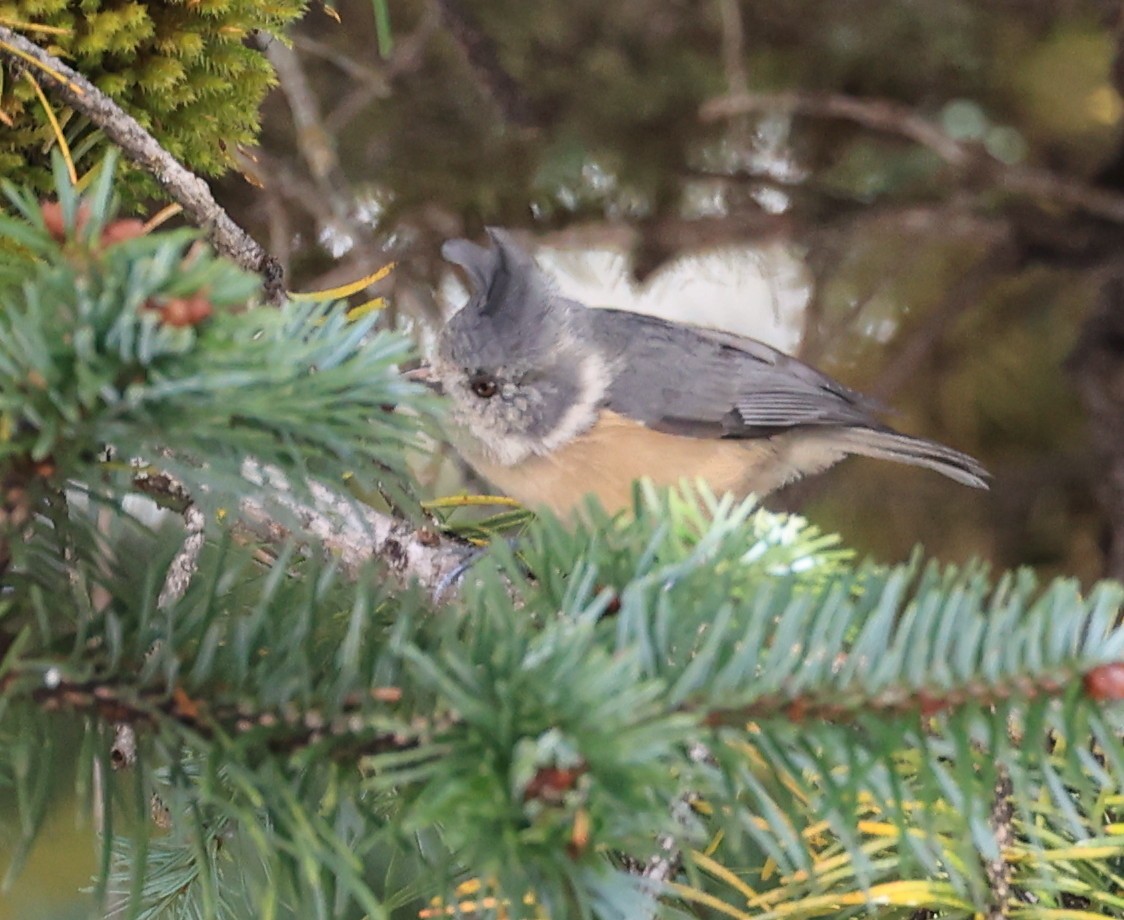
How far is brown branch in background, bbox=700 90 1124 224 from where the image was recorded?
1118 millimetres

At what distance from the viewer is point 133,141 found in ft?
1.49

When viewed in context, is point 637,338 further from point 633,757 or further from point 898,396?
point 633,757

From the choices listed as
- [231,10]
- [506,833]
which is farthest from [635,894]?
[231,10]

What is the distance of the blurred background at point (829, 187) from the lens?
43.1 inches

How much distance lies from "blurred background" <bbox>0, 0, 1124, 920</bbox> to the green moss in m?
0.44

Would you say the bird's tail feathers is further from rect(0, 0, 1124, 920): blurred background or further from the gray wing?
rect(0, 0, 1124, 920): blurred background

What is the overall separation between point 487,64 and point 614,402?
1.16ft

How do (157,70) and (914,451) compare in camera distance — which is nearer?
(157,70)

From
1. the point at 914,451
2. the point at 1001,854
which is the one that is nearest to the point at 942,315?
the point at 914,451

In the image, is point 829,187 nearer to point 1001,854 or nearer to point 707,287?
point 707,287

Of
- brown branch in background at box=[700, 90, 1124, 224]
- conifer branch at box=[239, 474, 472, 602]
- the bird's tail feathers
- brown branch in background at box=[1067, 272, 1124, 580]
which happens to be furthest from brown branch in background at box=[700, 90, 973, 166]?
conifer branch at box=[239, 474, 472, 602]

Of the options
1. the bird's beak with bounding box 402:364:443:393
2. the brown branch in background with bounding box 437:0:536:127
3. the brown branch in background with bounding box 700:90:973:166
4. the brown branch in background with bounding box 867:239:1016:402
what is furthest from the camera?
the brown branch in background with bounding box 867:239:1016:402

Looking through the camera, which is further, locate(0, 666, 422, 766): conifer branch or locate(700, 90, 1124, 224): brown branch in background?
locate(700, 90, 1124, 224): brown branch in background

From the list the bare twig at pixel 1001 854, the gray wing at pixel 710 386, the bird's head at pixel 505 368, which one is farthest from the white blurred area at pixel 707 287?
the bare twig at pixel 1001 854
